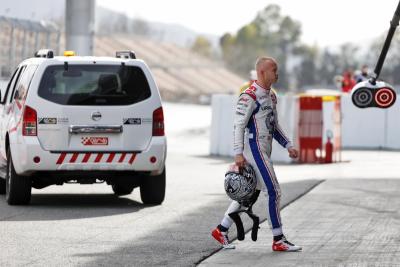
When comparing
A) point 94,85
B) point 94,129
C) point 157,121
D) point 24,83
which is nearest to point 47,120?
point 94,129

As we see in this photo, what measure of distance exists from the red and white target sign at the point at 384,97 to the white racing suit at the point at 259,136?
421 cm

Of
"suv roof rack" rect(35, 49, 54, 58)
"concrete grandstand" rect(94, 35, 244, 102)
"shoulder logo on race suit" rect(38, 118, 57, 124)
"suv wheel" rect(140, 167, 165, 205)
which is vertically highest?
"concrete grandstand" rect(94, 35, 244, 102)

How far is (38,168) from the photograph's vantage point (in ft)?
Result: 50.6

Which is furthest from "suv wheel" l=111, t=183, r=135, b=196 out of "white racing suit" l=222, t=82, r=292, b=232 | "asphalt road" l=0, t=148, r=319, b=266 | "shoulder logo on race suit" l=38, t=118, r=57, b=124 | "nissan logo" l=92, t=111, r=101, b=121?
"white racing suit" l=222, t=82, r=292, b=232

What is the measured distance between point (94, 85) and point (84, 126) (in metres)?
0.51

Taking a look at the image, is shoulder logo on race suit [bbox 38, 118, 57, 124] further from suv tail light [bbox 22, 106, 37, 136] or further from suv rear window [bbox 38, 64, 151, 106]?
suv rear window [bbox 38, 64, 151, 106]

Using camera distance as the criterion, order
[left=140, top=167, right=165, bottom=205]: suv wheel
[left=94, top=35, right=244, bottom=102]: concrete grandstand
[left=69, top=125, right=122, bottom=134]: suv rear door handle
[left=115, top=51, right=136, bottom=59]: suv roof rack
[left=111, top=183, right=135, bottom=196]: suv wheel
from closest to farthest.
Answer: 1. [left=69, top=125, right=122, bottom=134]: suv rear door handle
2. [left=140, top=167, right=165, bottom=205]: suv wheel
3. [left=115, top=51, right=136, bottom=59]: suv roof rack
4. [left=111, top=183, right=135, bottom=196]: suv wheel
5. [left=94, top=35, right=244, bottom=102]: concrete grandstand

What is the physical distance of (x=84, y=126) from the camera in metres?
15.6

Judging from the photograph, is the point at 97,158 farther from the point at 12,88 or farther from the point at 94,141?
the point at 12,88

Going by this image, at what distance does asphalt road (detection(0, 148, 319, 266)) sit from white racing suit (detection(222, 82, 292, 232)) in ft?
2.20

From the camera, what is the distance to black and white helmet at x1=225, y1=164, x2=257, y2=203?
1105 cm

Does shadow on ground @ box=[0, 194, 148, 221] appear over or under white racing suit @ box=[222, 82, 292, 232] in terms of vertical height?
under

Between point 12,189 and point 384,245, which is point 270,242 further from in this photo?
point 12,189

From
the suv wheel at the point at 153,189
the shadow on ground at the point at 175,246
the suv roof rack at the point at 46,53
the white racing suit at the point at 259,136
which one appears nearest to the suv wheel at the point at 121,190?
the suv wheel at the point at 153,189
